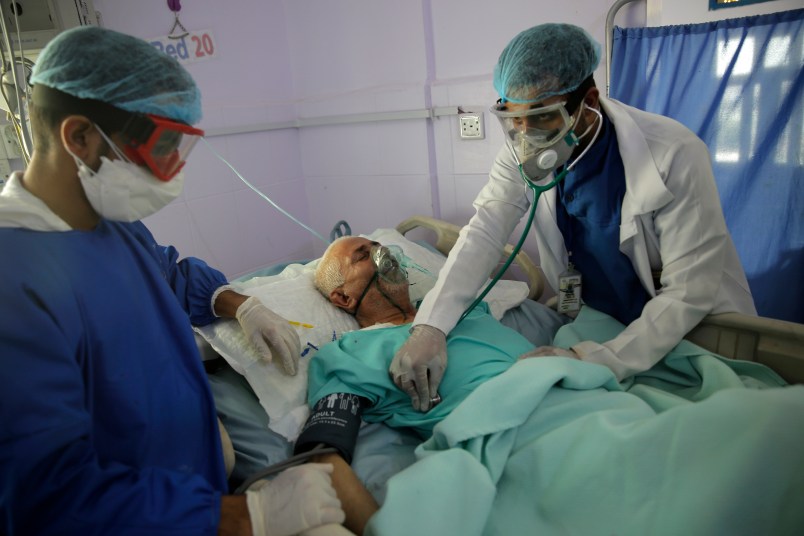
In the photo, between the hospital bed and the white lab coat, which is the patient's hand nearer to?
the hospital bed

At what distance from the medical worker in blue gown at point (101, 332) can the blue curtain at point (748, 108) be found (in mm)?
2010

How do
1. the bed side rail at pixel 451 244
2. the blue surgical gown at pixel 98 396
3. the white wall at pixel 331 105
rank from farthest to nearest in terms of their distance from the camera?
the white wall at pixel 331 105 → the bed side rail at pixel 451 244 → the blue surgical gown at pixel 98 396

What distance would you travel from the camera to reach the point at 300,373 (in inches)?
67.1

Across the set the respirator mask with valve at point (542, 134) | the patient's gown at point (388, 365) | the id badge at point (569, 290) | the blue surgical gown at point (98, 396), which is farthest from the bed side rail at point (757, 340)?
the blue surgical gown at point (98, 396)

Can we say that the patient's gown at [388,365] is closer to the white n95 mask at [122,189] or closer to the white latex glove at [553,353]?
the white latex glove at [553,353]

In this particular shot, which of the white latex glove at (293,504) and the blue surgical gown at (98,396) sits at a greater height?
the blue surgical gown at (98,396)

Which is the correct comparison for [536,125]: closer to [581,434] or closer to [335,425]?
[581,434]

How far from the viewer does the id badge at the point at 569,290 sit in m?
1.87

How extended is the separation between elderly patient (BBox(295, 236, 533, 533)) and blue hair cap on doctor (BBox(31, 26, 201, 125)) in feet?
2.84

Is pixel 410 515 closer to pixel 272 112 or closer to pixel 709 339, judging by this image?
pixel 709 339

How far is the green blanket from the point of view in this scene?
0.94 meters

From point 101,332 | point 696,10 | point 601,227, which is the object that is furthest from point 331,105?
point 101,332

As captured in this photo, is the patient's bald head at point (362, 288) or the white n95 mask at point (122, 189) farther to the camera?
the patient's bald head at point (362, 288)

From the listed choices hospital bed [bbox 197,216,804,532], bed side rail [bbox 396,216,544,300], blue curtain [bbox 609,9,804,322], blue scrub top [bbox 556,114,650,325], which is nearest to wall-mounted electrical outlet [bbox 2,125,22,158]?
hospital bed [bbox 197,216,804,532]
